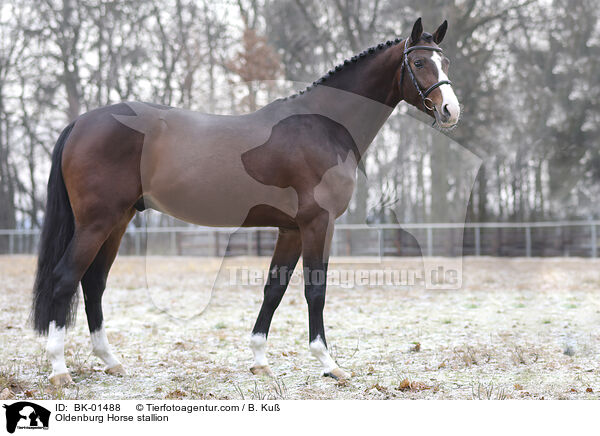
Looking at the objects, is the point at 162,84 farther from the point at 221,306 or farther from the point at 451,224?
the point at 221,306

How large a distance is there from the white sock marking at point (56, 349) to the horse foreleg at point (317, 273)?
1.67 metres

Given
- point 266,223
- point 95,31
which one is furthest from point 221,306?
point 95,31

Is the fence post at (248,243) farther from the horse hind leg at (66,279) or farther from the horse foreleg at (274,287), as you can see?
the horse hind leg at (66,279)

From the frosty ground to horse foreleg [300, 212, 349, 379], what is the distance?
17 centimetres

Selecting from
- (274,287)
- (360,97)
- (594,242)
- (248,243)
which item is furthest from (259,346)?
(594,242)

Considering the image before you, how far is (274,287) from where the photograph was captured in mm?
3889

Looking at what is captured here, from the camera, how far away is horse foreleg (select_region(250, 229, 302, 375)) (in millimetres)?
3844

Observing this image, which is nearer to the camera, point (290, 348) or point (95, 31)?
point (290, 348)

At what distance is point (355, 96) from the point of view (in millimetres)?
3900

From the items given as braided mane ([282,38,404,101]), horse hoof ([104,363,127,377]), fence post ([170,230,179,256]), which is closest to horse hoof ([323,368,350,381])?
Result: horse hoof ([104,363,127,377])

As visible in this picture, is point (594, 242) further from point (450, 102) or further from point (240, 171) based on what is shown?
point (240, 171)

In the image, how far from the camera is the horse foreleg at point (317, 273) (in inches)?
141

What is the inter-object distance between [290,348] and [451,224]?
38.1 feet

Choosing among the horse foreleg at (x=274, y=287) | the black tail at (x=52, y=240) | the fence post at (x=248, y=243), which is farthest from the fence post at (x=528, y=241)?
the black tail at (x=52, y=240)
